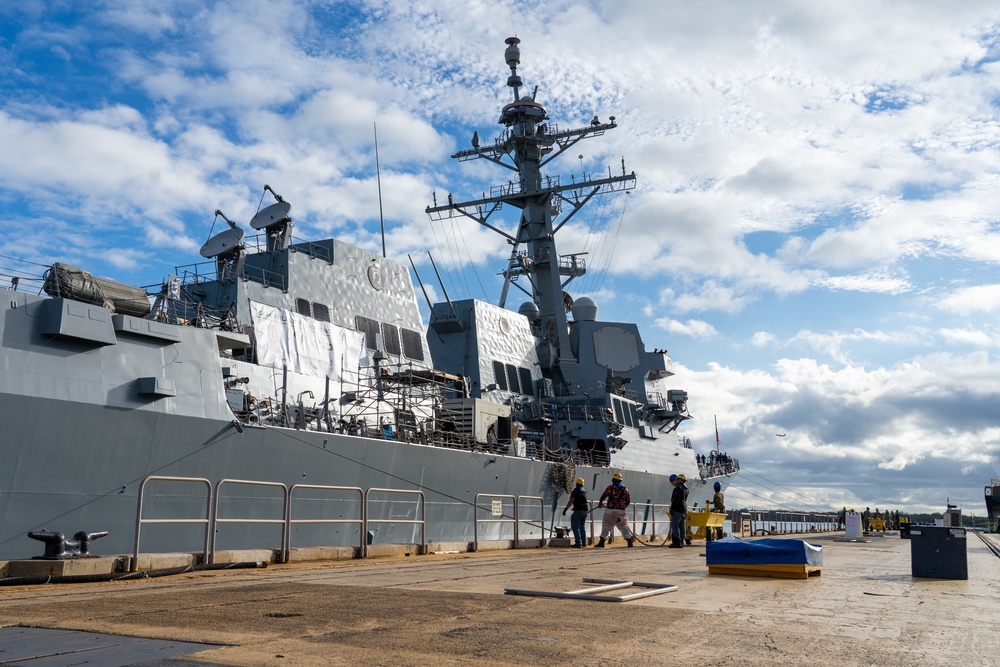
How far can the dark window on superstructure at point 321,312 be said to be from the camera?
17719 mm

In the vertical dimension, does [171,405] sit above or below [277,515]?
above

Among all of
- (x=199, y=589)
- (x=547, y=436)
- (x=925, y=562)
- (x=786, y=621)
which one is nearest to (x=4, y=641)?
(x=199, y=589)

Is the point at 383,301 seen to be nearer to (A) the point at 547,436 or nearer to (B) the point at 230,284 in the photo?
(B) the point at 230,284

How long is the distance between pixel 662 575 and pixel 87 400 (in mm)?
7724

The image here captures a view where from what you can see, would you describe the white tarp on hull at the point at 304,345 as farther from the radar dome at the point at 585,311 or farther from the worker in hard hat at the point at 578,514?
the radar dome at the point at 585,311

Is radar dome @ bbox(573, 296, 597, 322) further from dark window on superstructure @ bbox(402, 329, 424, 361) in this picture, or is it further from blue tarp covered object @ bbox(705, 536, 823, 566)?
blue tarp covered object @ bbox(705, 536, 823, 566)

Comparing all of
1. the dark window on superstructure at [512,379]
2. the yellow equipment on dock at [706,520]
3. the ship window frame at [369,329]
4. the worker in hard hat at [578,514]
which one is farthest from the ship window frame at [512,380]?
the worker in hard hat at [578,514]

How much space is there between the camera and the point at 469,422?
2005cm

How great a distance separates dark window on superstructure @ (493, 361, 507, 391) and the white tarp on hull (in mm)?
7632

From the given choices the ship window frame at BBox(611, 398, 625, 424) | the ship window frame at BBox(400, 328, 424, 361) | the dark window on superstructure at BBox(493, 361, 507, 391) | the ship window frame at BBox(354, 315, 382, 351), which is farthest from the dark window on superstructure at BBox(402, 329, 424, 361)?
the ship window frame at BBox(611, 398, 625, 424)

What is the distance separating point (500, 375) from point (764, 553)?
1804 cm

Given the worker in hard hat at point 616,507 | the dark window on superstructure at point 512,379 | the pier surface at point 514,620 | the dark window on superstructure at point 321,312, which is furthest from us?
the dark window on superstructure at point 512,379

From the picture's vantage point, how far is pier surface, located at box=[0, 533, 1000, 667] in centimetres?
344

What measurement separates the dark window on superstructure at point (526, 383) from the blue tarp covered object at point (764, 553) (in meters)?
18.4
